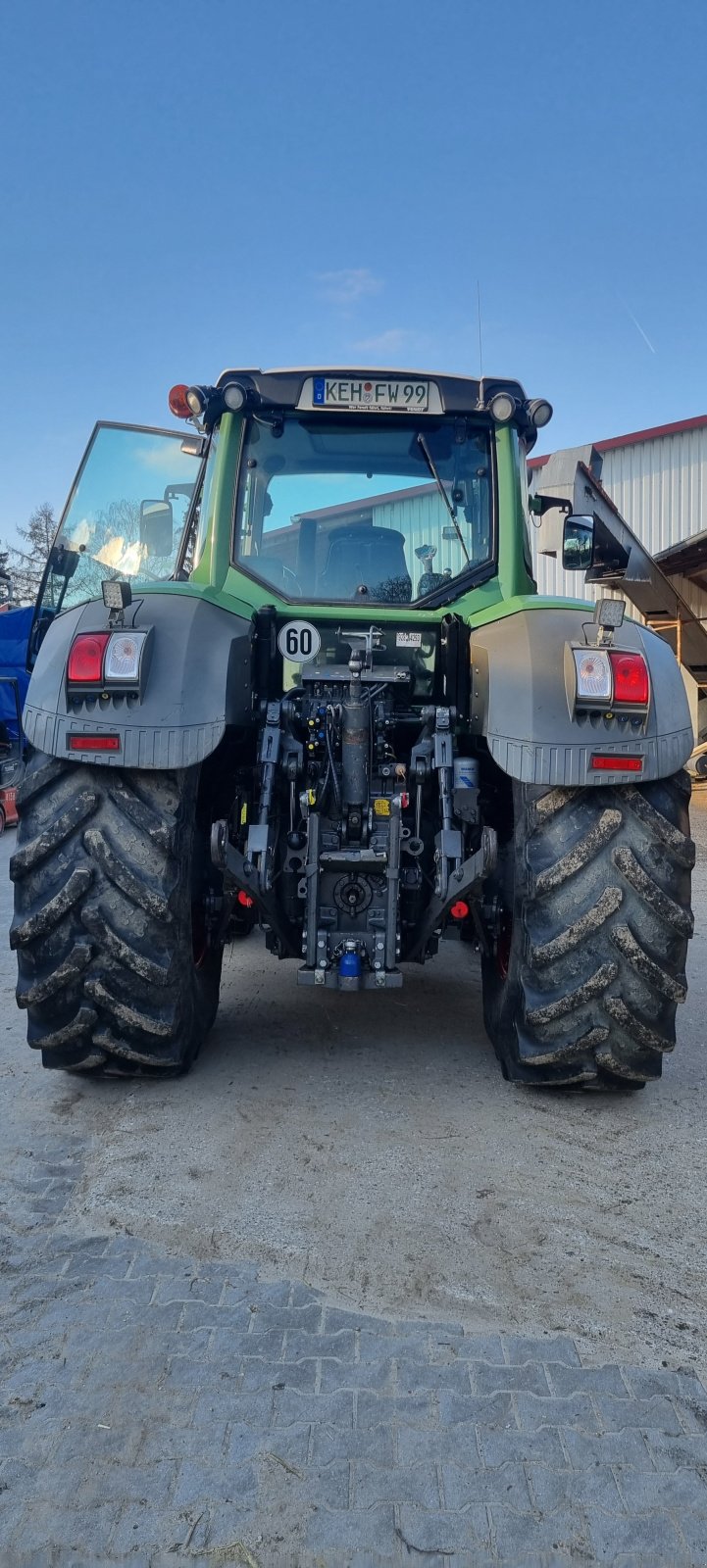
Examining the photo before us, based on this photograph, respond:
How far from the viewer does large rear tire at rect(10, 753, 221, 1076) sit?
336 cm

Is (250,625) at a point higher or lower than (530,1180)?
higher

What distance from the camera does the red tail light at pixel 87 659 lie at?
3305 millimetres

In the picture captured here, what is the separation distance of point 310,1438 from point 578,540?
12.6 ft

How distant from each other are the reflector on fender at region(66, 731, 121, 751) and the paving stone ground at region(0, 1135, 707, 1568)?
5.09ft

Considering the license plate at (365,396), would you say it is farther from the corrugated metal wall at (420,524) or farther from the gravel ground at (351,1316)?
the gravel ground at (351,1316)

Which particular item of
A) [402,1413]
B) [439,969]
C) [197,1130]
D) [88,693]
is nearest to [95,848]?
[88,693]

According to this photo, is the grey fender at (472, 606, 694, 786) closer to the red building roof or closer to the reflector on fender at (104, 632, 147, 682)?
the reflector on fender at (104, 632, 147, 682)

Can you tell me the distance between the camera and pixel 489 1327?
7.50 feet

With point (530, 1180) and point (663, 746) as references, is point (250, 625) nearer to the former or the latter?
point (663, 746)

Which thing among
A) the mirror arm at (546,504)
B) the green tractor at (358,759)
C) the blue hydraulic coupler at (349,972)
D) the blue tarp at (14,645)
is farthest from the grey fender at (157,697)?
the blue tarp at (14,645)

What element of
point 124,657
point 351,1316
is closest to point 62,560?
point 124,657

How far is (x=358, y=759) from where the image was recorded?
11.9 ft

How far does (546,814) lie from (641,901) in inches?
16.3

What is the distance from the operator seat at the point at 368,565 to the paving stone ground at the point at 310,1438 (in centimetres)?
260
